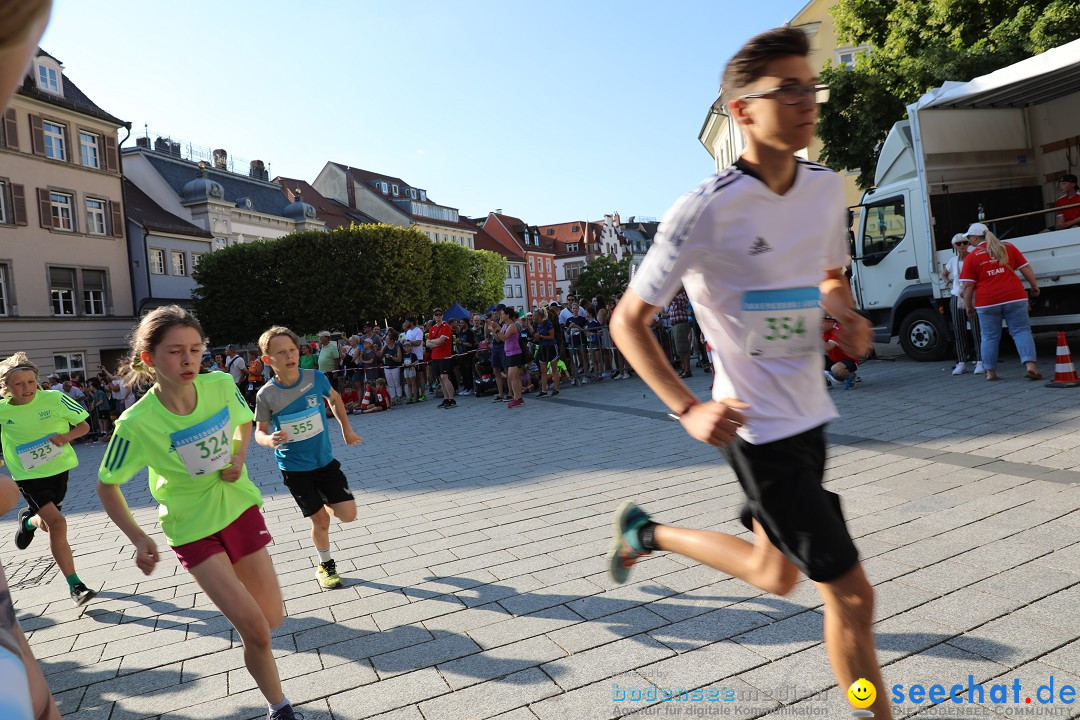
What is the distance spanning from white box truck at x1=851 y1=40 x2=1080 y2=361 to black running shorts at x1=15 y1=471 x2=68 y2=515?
1227cm

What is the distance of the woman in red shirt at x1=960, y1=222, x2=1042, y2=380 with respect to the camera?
35.1ft

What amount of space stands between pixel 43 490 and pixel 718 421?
18.8ft

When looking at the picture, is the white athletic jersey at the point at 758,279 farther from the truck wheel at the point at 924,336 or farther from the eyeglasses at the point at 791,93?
the truck wheel at the point at 924,336

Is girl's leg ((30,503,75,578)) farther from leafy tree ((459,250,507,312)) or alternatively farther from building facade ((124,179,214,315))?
leafy tree ((459,250,507,312))

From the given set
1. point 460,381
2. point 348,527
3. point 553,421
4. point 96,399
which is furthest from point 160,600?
point 96,399

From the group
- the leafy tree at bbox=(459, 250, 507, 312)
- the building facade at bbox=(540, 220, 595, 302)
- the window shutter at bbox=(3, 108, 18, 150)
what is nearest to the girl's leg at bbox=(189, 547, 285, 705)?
the window shutter at bbox=(3, 108, 18, 150)

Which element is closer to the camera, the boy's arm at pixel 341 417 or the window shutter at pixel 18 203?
the boy's arm at pixel 341 417

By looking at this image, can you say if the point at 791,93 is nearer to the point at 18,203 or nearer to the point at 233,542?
the point at 233,542

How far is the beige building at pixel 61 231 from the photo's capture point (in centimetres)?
3531

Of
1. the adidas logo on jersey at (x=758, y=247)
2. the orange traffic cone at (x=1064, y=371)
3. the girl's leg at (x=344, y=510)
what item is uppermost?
the adidas logo on jersey at (x=758, y=247)

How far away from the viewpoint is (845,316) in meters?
2.69

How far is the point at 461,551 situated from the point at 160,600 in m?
1.96

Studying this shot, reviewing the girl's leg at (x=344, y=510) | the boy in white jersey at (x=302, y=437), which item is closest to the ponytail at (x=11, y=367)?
the boy in white jersey at (x=302, y=437)

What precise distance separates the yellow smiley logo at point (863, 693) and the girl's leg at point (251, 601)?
6.75ft
